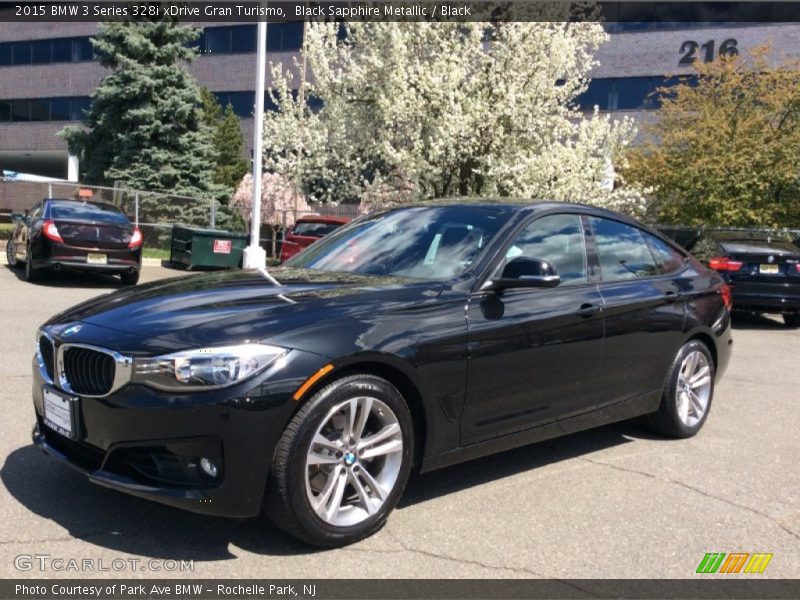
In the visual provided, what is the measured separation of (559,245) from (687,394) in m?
1.63

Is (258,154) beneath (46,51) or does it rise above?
beneath

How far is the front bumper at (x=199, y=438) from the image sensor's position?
3.12 m

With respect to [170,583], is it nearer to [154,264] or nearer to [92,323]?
[92,323]

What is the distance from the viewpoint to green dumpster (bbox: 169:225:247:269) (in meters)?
18.9

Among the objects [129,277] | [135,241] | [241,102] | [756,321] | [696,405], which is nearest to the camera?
[696,405]

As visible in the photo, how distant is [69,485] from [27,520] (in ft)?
1.45

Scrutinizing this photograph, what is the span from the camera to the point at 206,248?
18938 millimetres

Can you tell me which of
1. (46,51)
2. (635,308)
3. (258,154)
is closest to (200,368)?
(635,308)

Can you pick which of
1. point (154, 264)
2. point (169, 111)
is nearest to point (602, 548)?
point (154, 264)

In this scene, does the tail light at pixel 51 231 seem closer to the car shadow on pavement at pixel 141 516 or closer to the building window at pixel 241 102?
the car shadow on pavement at pixel 141 516

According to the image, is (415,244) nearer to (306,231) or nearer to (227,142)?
(306,231)

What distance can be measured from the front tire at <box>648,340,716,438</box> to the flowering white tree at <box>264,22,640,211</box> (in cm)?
1268

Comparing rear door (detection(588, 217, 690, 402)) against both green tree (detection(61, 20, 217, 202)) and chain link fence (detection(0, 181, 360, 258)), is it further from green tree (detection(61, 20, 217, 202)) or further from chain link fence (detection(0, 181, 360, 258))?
green tree (detection(61, 20, 217, 202))

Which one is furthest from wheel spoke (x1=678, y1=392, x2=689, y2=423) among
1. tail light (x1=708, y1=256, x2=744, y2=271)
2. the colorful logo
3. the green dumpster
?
the green dumpster
